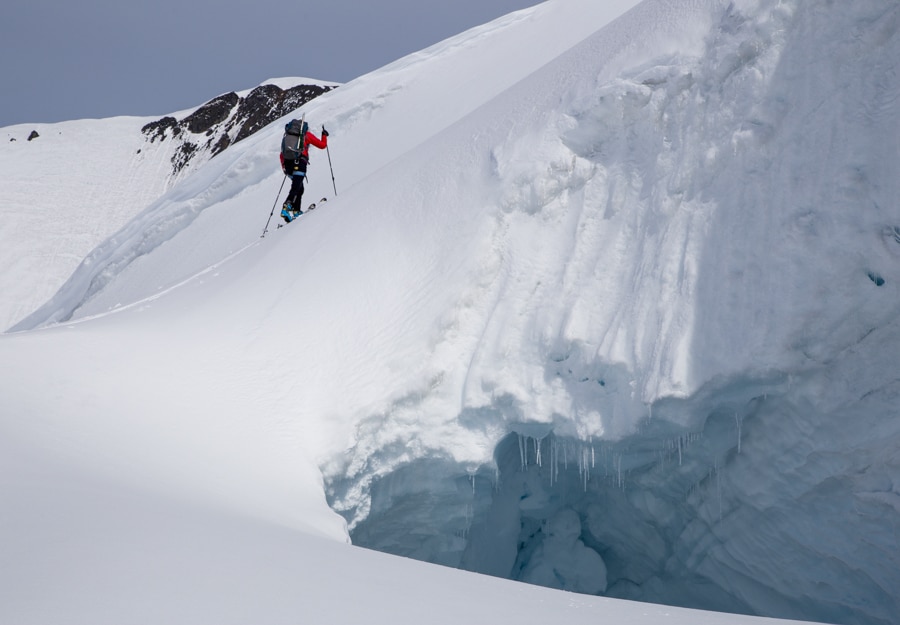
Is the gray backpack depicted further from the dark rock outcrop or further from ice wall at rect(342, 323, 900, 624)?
the dark rock outcrop

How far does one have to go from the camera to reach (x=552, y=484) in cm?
734

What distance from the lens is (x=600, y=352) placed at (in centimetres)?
627

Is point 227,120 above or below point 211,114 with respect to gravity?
below

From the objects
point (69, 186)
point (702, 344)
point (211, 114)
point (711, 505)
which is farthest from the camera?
point (211, 114)

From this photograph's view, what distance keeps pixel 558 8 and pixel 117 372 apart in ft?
47.1

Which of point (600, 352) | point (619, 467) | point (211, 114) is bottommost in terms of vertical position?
point (619, 467)

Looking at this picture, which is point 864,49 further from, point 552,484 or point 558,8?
point 558,8

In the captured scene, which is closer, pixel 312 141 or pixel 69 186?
pixel 312 141

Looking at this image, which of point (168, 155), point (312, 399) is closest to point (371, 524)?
point (312, 399)

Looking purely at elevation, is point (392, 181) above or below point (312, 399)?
above

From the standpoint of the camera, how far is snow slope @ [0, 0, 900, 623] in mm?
5641

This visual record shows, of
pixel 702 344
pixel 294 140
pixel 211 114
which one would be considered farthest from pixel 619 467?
pixel 211 114

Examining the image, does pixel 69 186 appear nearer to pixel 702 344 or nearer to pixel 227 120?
pixel 227 120

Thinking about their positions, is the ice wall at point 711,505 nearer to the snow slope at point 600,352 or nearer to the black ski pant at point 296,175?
the snow slope at point 600,352
